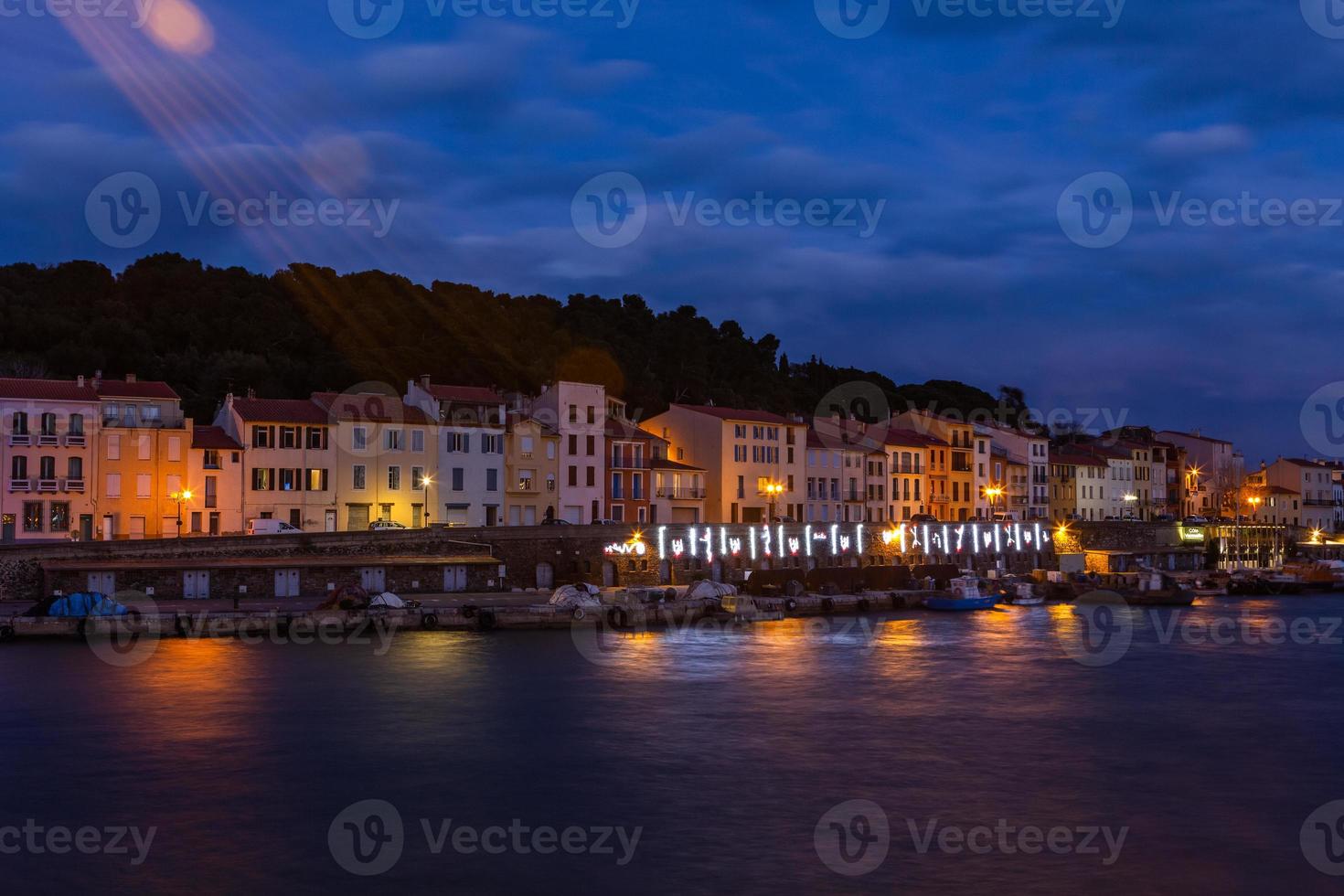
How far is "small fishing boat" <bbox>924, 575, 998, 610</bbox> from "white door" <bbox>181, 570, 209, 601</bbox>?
128 feet

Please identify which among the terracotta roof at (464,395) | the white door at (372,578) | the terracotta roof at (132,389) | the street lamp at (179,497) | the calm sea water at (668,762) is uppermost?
the terracotta roof at (464,395)

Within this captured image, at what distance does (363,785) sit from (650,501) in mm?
48574

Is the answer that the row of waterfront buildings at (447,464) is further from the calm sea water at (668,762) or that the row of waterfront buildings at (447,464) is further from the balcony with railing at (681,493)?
the calm sea water at (668,762)

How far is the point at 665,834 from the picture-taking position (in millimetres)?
24609

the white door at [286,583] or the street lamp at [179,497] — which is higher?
the street lamp at [179,497]

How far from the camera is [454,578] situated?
61.3 m

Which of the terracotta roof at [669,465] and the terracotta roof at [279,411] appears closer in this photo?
the terracotta roof at [279,411]

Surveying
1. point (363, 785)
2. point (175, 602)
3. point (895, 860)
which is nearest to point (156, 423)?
point (175, 602)

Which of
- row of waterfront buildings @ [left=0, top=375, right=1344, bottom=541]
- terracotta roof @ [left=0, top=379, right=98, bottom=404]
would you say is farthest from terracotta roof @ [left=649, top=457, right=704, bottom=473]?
terracotta roof @ [left=0, top=379, right=98, bottom=404]

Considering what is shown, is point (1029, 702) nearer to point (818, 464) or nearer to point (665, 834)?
point (665, 834)

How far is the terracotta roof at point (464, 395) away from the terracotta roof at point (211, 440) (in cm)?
1124

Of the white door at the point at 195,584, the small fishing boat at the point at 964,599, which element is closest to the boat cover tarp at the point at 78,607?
the white door at the point at 195,584

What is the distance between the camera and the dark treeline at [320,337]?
83062 mm

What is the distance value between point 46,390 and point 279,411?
415 inches
